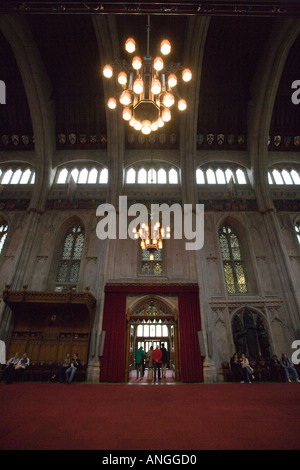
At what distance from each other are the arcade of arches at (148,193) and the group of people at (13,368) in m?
1.04

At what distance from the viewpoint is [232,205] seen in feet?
41.8

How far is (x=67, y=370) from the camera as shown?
26.6 ft

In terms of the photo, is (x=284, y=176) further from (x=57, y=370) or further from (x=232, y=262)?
(x=57, y=370)

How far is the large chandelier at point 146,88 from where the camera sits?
5.44 m

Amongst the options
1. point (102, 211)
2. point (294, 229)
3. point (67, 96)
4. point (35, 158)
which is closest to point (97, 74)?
point (67, 96)

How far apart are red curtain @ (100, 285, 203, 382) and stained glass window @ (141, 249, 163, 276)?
966 millimetres

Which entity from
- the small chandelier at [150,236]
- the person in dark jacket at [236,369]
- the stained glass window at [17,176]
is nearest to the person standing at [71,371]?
the small chandelier at [150,236]

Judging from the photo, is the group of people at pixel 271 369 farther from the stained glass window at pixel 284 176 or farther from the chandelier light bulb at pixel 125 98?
the stained glass window at pixel 284 176

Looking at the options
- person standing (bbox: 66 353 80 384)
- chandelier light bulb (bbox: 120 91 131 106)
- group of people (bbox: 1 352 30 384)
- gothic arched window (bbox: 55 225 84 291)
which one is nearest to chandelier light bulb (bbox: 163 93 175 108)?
chandelier light bulb (bbox: 120 91 131 106)

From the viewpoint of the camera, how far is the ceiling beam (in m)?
4.62

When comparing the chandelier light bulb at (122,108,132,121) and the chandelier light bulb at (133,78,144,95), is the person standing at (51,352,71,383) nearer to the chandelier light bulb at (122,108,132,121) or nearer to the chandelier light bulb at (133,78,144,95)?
the chandelier light bulb at (122,108,132,121)

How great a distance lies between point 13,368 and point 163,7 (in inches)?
436

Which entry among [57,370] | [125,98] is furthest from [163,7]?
[57,370]

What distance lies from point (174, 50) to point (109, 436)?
50.0 ft
